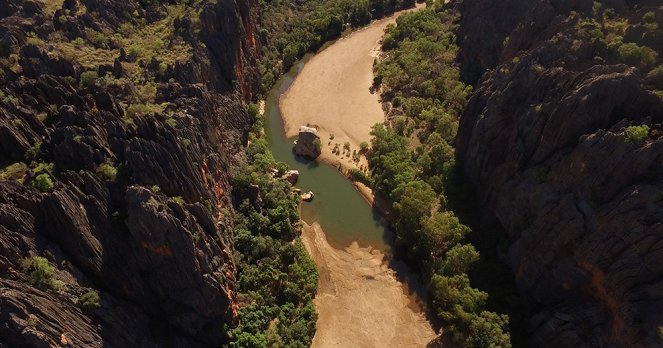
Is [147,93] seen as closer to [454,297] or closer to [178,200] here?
[178,200]

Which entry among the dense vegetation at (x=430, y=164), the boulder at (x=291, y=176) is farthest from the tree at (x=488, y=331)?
the boulder at (x=291, y=176)

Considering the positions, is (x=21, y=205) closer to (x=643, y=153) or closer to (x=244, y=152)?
(x=244, y=152)

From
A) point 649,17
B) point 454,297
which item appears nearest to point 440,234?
point 454,297

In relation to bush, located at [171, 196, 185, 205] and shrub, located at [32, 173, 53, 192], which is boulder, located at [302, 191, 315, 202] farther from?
shrub, located at [32, 173, 53, 192]

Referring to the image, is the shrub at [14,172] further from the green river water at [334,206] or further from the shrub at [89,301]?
the green river water at [334,206]

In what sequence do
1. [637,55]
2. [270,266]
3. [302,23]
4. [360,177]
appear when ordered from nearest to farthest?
[637,55] → [270,266] → [360,177] → [302,23]

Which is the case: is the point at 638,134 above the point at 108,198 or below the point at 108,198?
below

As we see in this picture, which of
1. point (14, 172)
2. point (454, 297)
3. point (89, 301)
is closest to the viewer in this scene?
point (89, 301)
